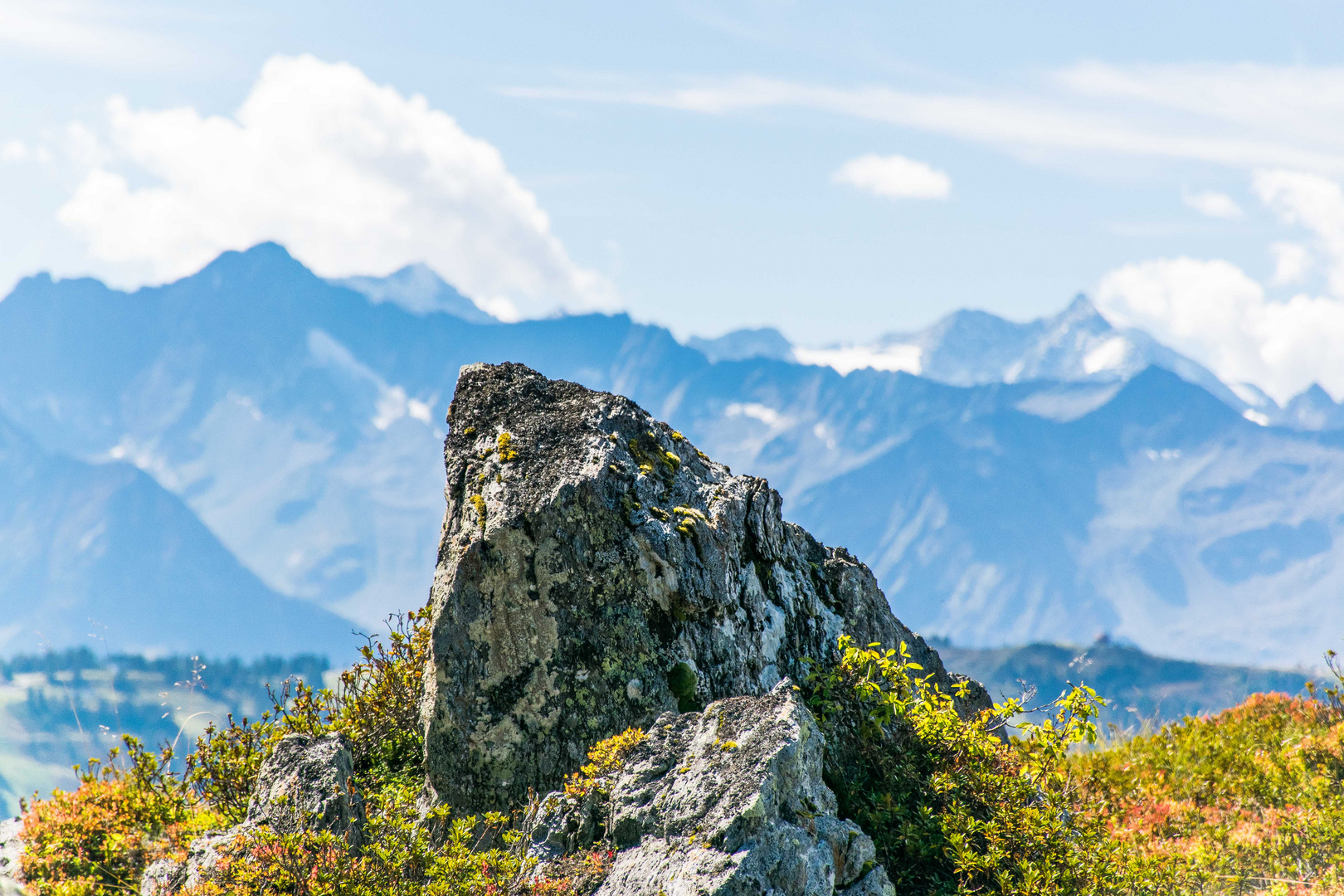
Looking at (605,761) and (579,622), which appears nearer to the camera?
(605,761)

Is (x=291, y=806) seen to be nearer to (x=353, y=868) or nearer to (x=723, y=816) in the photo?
(x=353, y=868)

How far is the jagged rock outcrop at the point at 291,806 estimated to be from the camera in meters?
7.51

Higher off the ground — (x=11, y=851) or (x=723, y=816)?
(x=11, y=851)

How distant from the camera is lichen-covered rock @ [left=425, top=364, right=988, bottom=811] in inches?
336

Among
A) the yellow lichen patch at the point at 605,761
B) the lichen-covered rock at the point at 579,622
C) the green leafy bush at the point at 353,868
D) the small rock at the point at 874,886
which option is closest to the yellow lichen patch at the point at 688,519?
the lichen-covered rock at the point at 579,622

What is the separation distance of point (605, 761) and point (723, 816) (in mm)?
1284

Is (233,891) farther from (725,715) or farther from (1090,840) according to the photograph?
(1090,840)

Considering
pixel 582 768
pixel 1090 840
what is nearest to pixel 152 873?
pixel 582 768

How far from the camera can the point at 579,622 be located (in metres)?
8.63

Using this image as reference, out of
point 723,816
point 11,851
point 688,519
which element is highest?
point 688,519

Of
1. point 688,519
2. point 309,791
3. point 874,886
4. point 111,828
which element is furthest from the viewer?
point 111,828

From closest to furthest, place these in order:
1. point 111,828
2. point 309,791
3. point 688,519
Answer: point 309,791, point 688,519, point 111,828

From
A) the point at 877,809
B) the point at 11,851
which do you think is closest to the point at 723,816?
the point at 877,809

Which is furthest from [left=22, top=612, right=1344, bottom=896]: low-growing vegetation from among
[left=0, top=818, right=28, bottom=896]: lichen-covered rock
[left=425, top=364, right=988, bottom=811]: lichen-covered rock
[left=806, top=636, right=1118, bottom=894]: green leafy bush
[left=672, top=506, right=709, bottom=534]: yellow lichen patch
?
[left=672, top=506, right=709, bottom=534]: yellow lichen patch
